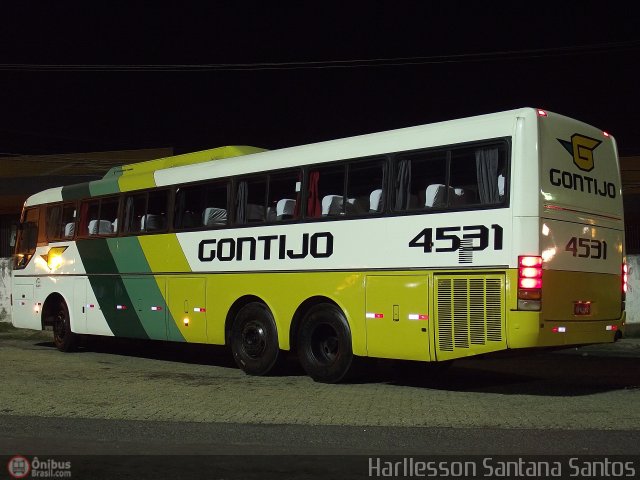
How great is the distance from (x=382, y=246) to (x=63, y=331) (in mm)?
8876

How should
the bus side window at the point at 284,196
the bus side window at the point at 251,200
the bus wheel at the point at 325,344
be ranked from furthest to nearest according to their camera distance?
1. the bus side window at the point at 251,200
2. the bus side window at the point at 284,196
3. the bus wheel at the point at 325,344

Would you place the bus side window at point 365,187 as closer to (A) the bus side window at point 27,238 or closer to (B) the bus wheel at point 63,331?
(B) the bus wheel at point 63,331

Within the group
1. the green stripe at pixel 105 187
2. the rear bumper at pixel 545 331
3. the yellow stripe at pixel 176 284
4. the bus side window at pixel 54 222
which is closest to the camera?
the rear bumper at pixel 545 331

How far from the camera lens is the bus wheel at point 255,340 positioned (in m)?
13.4

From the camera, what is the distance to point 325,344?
41.8 ft

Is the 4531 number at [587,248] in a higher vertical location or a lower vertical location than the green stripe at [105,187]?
lower

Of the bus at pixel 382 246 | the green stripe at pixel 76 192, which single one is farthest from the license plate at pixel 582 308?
the green stripe at pixel 76 192

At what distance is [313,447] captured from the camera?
7.77m

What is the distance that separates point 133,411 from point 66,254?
885cm

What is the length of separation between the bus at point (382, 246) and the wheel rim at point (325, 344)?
0.02 meters

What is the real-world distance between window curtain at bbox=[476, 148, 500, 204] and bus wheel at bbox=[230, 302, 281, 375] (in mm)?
4143
